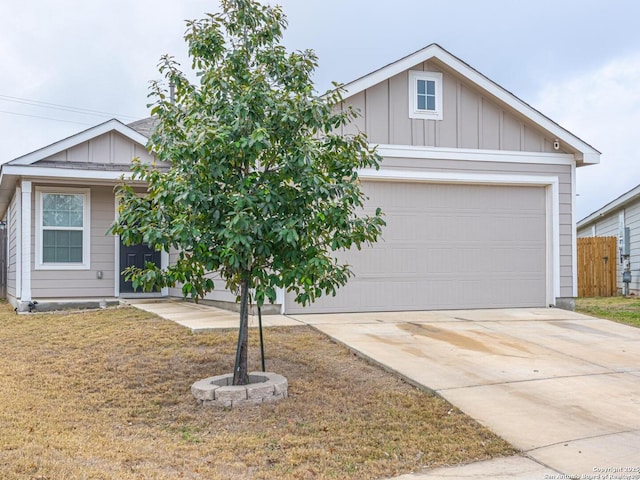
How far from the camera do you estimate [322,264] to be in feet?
16.5

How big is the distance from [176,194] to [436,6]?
8.06 m

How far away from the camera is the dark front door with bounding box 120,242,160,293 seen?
1285 centimetres

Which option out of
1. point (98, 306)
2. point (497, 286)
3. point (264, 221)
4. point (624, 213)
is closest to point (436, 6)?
point (497, 286)

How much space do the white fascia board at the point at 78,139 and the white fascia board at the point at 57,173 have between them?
13cm

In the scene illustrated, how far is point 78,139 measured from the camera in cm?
1156

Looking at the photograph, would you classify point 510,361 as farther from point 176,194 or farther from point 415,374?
point 176,194

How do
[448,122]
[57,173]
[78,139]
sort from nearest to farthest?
[448,122] → [57,173] → [78,139]

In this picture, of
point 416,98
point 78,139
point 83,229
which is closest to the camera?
point 416,98

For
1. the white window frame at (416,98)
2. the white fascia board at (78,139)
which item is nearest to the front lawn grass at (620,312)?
the white window frame at (416,98)

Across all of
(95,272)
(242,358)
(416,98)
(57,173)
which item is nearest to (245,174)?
(242,358)

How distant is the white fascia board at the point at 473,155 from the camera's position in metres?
10.1

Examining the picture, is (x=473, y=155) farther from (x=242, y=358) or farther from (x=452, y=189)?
(x=242, y=358)

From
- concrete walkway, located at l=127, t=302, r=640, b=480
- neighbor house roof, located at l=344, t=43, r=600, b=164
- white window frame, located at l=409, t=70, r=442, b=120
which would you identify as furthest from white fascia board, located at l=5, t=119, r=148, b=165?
white window frame, located at l=409, t=70, r=442, b=120

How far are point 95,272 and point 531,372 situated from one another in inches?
372
